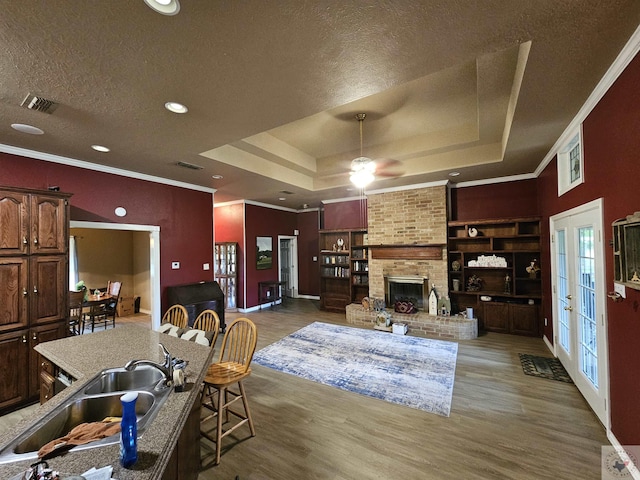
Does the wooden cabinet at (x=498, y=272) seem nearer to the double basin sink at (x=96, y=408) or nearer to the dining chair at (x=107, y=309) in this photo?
the double basin sink at (x=96, y=408)

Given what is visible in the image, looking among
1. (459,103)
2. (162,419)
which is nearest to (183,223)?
(162,419)

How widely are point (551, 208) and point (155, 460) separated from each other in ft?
16.5

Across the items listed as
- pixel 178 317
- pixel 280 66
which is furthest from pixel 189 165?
pixel 280 66

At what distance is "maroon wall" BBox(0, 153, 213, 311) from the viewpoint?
3.39 meters

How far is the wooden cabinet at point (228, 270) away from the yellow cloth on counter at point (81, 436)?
238 inches

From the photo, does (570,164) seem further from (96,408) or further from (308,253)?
(308,253)

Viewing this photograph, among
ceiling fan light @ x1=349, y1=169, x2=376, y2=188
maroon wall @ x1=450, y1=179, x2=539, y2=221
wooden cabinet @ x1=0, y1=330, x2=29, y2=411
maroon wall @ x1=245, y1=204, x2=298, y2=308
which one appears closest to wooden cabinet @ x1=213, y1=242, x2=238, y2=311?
maroon wall @ x1=245, y1=204, x2=298, y2=308

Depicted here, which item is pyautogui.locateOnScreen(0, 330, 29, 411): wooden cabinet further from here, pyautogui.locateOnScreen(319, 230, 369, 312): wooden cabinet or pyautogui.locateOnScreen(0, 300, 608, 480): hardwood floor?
pyautogui.locateOnScreen(319, 230, 369, 312): wooden cabinet

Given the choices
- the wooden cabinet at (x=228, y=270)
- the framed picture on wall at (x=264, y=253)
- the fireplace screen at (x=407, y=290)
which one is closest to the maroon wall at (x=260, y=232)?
the framed picture on wall at (x=264, y=253)

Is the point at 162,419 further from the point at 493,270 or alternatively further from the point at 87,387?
the point at 493,270

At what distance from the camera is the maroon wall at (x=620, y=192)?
181 centimetres

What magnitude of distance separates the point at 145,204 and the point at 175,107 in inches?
108

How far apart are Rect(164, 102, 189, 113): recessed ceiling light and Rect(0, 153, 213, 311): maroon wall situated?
2371 millimetres

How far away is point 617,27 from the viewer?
157 cm
